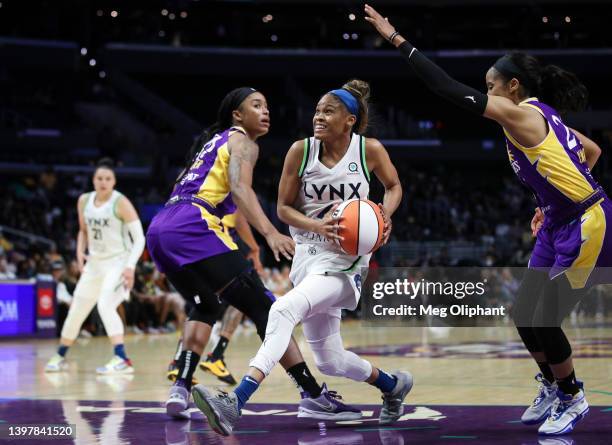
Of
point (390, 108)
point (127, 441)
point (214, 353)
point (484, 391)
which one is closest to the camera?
point (127, 441)

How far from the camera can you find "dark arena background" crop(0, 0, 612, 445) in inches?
655

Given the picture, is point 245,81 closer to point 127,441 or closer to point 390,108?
point 390,108

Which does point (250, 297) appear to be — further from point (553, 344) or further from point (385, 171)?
point (553, 344)

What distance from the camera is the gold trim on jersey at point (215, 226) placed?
239 inches

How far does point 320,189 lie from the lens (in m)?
5.48

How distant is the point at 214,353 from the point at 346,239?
129 inches

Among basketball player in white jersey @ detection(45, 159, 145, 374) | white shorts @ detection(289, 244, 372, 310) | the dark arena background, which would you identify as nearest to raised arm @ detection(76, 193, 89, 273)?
basketball player in white jersey @ detection(45, 159, 145, 374)

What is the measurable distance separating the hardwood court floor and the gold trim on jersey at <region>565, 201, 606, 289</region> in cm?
147

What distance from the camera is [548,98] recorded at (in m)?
5.37

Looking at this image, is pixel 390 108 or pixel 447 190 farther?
pixel 390 108

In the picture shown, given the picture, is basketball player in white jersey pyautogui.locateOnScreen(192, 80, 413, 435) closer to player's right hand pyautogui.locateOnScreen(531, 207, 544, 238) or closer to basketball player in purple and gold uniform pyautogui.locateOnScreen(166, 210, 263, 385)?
player's right hand pyautogui.locateOnScreen(531, 207, 544, 238)

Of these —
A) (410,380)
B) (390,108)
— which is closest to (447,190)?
(390,108)

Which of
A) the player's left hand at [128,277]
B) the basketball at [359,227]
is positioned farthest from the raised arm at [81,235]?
the basketball at [359,227]

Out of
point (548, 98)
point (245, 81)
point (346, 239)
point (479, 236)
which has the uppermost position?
point (245, 81)
